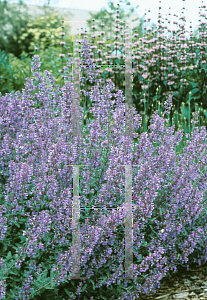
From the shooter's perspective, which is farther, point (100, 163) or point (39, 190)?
point (100, 163)

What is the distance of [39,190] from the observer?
267cm

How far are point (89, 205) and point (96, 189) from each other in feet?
0.50

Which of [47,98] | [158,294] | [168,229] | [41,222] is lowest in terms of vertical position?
[158,294]

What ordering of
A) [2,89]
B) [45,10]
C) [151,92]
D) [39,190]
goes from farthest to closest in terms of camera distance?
[45,10], [151,92], [2,89], [39,190]

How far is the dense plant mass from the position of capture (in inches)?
99.1

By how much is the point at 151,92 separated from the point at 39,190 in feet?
17.7

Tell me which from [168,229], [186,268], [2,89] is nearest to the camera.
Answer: [168,229]

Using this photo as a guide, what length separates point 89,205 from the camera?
9.75ft

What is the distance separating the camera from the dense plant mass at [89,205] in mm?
2518

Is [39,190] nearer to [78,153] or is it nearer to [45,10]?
[78,153]

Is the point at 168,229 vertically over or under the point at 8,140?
A: under

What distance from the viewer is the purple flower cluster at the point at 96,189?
256 centimetres

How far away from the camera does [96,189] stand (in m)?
3.06

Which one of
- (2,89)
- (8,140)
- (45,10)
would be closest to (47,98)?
(8,140)
